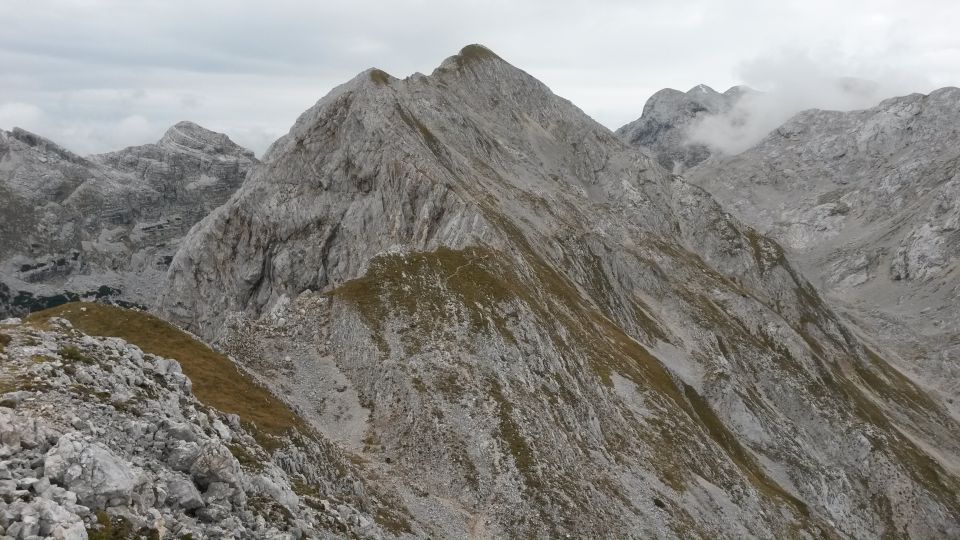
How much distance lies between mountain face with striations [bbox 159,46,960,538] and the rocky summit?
45 cm

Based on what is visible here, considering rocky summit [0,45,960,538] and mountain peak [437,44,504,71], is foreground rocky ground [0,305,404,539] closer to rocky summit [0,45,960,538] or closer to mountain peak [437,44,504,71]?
rocky summit [0,45,960,538]

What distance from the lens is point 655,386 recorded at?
92812 mm

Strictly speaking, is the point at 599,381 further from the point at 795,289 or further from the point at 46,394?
the point at 795,289

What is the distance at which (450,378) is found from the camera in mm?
70250

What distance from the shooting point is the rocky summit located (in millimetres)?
28750

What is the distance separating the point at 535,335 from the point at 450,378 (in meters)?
14.2

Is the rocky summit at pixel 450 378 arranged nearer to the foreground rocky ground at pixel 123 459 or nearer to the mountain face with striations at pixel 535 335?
the foreground rocky ground at pixel 123 459

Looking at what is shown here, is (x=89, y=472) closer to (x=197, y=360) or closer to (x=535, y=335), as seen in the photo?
(x=197, y=360)

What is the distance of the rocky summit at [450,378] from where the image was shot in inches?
1132

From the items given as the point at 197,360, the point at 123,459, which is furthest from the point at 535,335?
the point at 123,459

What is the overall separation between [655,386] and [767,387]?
49369 millimetres

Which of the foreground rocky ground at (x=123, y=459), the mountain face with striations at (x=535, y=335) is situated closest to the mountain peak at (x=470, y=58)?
the mountain face with striations at (x=535, y=335)

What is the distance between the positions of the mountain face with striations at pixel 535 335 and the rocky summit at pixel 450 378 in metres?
0.45

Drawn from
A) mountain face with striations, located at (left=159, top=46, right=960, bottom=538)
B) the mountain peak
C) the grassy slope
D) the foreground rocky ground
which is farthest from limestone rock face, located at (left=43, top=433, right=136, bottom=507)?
the mountain peak
